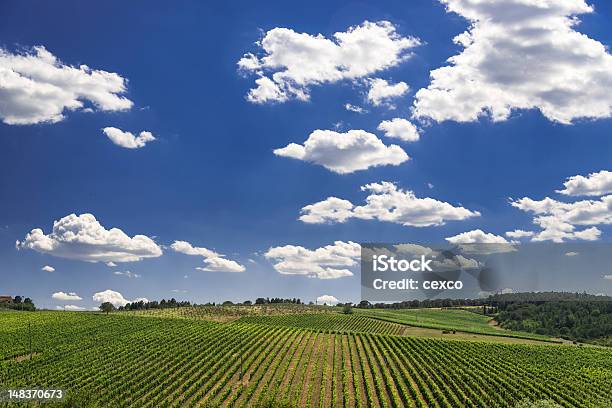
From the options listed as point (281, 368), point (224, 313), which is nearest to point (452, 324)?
point (224, 313)

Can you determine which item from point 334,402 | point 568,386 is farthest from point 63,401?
point 568,386

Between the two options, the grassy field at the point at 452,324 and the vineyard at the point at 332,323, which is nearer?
the vineyard at the point at 332,323

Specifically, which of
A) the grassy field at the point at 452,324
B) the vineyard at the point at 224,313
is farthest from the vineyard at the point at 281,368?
the vineyard at the point at 224,313

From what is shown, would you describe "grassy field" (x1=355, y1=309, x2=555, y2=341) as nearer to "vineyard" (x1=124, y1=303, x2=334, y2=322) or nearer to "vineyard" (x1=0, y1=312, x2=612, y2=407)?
"vineyard" (x1=124, y1=303, x2=334, y2=322)

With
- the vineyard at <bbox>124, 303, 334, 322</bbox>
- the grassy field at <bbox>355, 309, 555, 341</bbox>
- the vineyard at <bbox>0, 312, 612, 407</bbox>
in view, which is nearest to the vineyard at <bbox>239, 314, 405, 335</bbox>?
the grassy field at <bbox>355, 309, 555, 341</bbox>

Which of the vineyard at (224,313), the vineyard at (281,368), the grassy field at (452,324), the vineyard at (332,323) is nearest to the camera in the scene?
the vineyard at (281,368)

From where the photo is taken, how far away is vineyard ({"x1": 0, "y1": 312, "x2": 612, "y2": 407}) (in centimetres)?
6862

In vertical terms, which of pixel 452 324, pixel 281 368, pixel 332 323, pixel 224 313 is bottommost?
pixel 281 368

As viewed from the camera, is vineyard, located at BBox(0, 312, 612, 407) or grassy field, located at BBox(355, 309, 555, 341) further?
grassy field, located at BBox(355, 309, 555, 341)

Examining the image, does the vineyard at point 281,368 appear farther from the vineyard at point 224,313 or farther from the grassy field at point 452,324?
the vineyard at point 224,313

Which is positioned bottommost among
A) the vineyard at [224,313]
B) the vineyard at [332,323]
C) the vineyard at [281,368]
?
the vineyard at [281,368]

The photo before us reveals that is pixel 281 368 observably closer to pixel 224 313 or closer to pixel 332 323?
pixel 332 323

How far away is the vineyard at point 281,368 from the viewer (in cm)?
6862

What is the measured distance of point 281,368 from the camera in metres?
81.9
